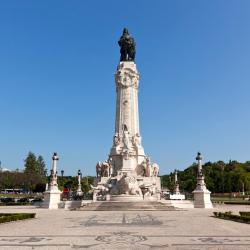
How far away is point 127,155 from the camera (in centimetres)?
4850

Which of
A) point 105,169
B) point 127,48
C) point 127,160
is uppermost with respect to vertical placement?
point 127,48

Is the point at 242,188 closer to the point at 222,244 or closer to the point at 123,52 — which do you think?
the point at 123,52

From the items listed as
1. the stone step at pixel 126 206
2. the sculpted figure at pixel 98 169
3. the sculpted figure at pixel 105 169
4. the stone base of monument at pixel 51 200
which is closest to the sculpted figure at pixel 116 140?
the sculpted figure at pixel 105 169

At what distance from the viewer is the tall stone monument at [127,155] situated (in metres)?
42.7

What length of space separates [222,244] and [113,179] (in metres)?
34.4

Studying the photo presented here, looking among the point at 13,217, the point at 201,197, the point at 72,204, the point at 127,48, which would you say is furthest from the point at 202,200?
the point at 127,48

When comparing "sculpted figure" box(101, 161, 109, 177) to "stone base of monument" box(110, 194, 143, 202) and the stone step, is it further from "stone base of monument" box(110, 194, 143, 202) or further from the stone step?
the stone step

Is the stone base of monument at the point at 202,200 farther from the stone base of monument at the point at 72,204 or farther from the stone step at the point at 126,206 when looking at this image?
the stone base of monument at the point at 72,204

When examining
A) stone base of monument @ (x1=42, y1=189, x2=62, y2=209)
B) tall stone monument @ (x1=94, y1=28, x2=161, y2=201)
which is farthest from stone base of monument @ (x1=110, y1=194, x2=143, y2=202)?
stone base of monument @ (x1=42, y1=189, x2=62, y2=209)

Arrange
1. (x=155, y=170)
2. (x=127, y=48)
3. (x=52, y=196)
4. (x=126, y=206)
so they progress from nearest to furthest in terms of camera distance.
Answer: (x=126, y=206) < (x=52, y=196) < (x=155, y=170) < (x=127, y=48)

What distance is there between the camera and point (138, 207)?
3512 cm

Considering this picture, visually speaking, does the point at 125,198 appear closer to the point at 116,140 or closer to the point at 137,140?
the point at 116,140

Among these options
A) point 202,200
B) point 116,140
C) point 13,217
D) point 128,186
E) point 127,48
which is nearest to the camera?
point 13,217

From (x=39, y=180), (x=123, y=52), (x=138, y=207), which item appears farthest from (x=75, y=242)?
(x=39, y=180)
